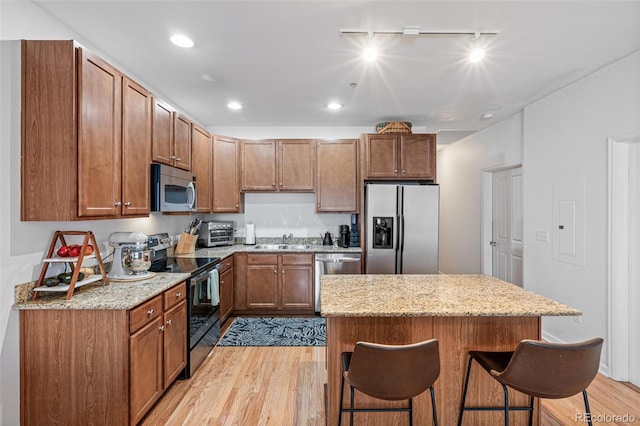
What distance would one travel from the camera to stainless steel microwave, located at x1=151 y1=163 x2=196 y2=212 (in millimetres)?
2617

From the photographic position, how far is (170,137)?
9.63 ft

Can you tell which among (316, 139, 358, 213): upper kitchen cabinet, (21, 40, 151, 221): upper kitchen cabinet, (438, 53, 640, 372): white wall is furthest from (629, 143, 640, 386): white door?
(21, 40, 151, 221): upper kitchen cabinet

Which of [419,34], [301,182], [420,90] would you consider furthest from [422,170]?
[419,34]

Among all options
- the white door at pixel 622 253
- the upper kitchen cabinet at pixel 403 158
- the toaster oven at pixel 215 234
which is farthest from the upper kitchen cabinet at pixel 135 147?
the white door at pixel 622 253

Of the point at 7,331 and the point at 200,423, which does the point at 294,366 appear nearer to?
the point at 200,423

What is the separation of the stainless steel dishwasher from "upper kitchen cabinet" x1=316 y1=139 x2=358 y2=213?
26.3 inches

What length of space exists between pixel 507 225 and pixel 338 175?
2.50 meters

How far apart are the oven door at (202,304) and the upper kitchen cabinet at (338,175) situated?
71.4 inches

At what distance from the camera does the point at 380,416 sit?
5.98 feet

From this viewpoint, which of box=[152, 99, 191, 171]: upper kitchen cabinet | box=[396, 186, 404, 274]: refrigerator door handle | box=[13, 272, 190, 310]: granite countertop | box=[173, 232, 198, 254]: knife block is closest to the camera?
box=[13, 272, 190, 310]: granite countertop

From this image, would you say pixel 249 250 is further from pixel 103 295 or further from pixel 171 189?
pixel 103 295

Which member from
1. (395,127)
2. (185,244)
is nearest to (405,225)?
(395,127)

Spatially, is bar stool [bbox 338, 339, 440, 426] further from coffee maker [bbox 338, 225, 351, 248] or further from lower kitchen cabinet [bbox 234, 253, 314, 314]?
coffee maker [bbox 338, 225, 351, 248]

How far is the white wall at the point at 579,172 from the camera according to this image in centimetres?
262
